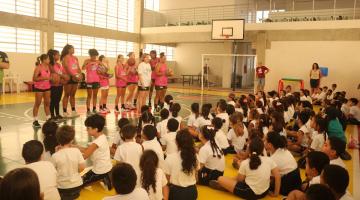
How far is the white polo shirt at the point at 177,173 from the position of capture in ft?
12.4

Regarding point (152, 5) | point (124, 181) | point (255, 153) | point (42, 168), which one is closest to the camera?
point (124, 181)

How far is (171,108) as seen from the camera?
6.43m

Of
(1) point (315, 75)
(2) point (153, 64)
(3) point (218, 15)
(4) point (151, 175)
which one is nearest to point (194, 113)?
(4) point (151, 175)

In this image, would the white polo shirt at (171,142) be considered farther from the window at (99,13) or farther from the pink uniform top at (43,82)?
the window at (99,13)

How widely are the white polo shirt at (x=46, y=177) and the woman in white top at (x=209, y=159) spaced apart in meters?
2.04

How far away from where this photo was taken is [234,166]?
568 cm

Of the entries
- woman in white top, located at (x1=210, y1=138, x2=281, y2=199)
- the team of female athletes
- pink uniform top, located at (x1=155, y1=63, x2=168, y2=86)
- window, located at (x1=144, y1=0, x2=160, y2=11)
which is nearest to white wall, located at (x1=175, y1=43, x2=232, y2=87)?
window, located at (x1=144, y1=0, x2=160, y2=11)

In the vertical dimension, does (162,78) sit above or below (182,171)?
above

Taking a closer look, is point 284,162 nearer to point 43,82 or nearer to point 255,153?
point 255,153

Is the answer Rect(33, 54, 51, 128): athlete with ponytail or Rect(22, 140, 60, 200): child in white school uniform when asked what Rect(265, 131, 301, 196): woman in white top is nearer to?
Rect(22, 140, 60, 200): child in white school uniform

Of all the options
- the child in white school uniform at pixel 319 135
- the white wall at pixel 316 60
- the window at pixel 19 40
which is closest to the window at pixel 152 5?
the window at pixel 19 40

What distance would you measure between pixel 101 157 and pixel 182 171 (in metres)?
1.22

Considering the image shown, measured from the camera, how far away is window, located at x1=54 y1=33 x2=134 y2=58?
1741 centimetres

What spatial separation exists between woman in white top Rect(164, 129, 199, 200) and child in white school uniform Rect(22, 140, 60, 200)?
49.9 inches
